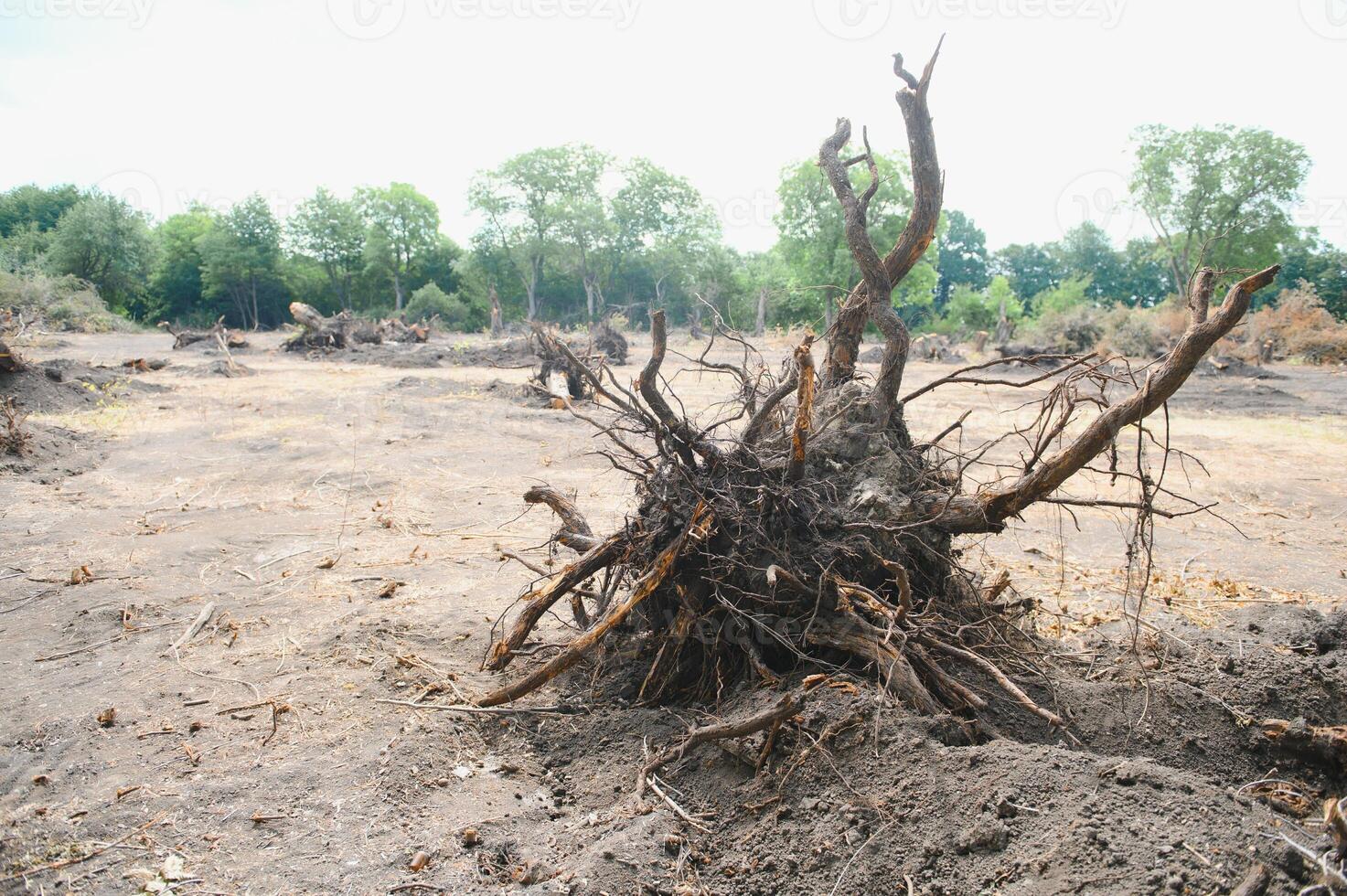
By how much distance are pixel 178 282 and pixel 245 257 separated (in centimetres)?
589

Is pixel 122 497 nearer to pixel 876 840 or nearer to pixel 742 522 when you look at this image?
pixel 742 522

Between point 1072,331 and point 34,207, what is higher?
point 34,207

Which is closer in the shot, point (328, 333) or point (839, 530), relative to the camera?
point (839, 530)

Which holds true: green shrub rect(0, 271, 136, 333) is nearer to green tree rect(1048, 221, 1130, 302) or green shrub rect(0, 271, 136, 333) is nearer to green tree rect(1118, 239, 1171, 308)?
green tree rect(1118, 239, 1171, 308)

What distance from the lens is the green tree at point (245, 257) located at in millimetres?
41219

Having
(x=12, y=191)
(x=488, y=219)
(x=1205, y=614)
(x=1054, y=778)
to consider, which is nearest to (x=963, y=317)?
(x=488, y=219)

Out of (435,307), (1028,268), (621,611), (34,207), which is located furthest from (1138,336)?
(34,207)

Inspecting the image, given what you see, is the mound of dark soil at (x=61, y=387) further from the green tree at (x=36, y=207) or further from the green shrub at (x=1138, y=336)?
the green tree at (x=36, y=207)

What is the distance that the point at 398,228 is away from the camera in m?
47.4

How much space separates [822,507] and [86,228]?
153ft

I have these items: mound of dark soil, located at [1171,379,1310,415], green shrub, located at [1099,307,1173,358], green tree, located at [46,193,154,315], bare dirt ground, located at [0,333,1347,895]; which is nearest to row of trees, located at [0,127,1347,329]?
green tree, located at [46,193,154,315]

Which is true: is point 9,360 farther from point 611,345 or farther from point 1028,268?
point 1028,268

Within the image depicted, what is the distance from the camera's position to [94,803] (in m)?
2.78

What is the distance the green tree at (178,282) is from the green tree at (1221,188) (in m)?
44.3
